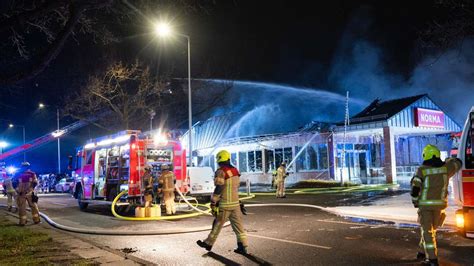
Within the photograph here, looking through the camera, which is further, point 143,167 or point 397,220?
point 143,167

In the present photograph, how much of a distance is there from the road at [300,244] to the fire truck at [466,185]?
20.3 inches

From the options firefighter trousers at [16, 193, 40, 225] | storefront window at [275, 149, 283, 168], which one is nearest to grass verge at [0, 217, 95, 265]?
firefighter trousers at [16, 193, 40, 225]

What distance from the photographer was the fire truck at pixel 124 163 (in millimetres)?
14328

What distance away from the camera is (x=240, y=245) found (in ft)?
24.5

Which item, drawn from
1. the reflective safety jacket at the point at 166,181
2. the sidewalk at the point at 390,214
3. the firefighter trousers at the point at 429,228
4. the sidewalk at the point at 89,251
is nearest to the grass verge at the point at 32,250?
the sidewalk at the point at 89,251

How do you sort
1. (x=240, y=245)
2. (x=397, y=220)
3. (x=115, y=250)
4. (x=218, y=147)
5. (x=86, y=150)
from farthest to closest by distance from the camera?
(x=218, y=147), (x=86, y=150), (x=397, y=220), (x=115, y=250), (x=240, y=245)

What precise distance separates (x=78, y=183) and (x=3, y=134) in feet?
158

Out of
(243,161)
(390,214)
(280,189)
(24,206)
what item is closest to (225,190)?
(390,214)

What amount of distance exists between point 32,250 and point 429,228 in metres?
6.96

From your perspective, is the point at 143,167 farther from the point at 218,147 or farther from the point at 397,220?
the point at 218,147

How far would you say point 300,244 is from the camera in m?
8.25

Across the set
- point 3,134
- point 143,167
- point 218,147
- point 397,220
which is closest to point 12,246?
point 143,167

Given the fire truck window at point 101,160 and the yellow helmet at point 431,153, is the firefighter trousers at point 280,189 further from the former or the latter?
the yellow helmet at point 431,153

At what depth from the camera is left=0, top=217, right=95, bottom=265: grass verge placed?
23.8ft
